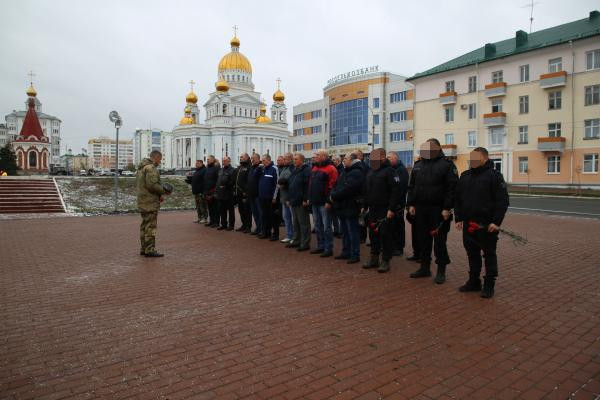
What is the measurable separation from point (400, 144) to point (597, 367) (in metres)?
63.4

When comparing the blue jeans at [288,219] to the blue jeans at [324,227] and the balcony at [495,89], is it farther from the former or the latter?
the balcony at [495,89]

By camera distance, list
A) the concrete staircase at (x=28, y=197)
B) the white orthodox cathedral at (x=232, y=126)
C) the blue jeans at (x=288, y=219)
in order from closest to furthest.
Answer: the blue jeans at (x=288, y=219) < the concrete staircase at (x=28, y=197) < the white orthodox cathedral at (x=232, y=126)

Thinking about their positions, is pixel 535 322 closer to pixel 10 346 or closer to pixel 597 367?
pixel 597 367

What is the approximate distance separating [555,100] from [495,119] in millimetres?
5196

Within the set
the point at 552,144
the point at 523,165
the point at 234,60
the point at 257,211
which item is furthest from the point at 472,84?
the point at 234,60

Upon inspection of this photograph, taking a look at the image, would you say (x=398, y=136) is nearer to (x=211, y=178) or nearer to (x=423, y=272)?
(x=211, y=178)

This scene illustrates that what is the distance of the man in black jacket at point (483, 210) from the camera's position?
5.55 meters

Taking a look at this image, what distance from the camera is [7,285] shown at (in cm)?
625

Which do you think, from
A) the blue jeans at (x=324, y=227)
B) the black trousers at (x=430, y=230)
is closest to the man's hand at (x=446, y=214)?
the black trousers at (x=430, y=230)

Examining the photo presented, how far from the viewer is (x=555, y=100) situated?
37.4 metres

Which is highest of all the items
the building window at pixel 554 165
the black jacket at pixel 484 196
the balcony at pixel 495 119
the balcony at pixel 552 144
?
the balcony at pixel 495 119

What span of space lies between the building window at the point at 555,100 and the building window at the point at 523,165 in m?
5.05

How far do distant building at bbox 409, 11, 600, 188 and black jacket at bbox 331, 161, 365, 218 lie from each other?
35.4m

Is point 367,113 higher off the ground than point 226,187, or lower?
higher
